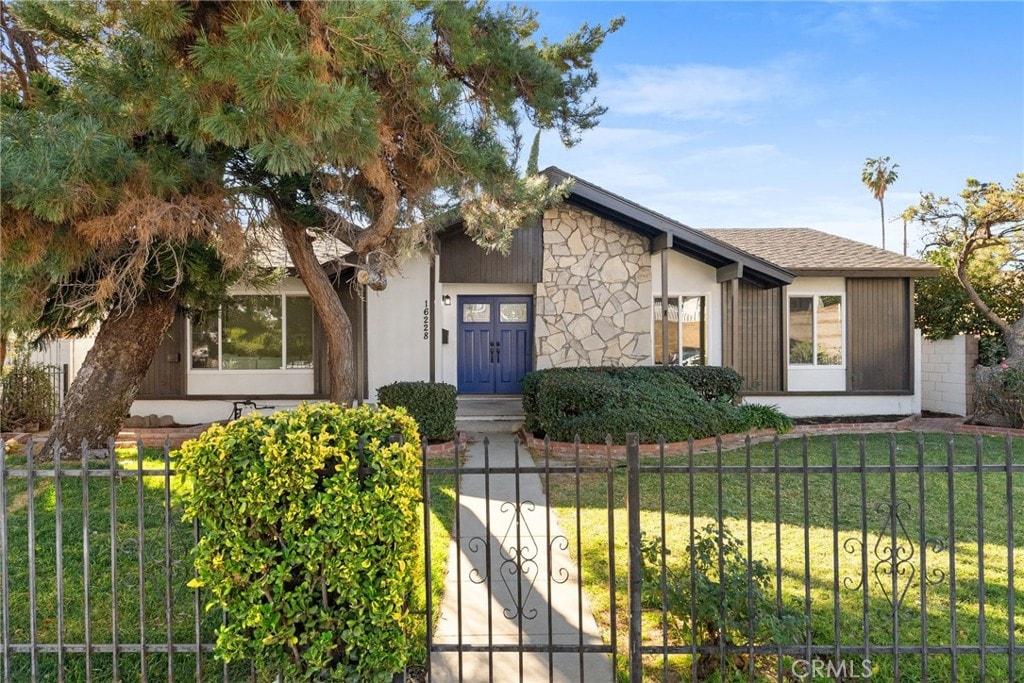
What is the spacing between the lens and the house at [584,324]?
482 inches

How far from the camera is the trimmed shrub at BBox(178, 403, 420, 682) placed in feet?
9.28

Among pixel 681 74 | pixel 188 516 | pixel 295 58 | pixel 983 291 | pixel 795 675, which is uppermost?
pixel 681 74

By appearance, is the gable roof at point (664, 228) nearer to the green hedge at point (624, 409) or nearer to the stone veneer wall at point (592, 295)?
the stone veneer wall at point (592, 295)

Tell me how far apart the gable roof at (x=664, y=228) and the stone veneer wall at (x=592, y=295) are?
478mm

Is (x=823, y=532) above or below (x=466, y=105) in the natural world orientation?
below

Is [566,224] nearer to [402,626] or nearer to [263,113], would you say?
[263,113]

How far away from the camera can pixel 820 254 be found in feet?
45.2

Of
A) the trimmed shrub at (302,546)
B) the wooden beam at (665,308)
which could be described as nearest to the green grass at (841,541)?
the trimmed shrub at (302,546)

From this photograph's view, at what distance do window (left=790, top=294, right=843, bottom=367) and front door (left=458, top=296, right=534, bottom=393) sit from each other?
6.19 metres

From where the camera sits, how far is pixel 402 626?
9.77 ft

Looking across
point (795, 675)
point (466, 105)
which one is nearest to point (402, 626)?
point (795, 675)

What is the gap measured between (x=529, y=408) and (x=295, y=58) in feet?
25.0

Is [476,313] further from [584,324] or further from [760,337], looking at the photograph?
[760,337]

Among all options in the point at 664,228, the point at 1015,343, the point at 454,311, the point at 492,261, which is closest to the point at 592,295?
the point at 664,228
